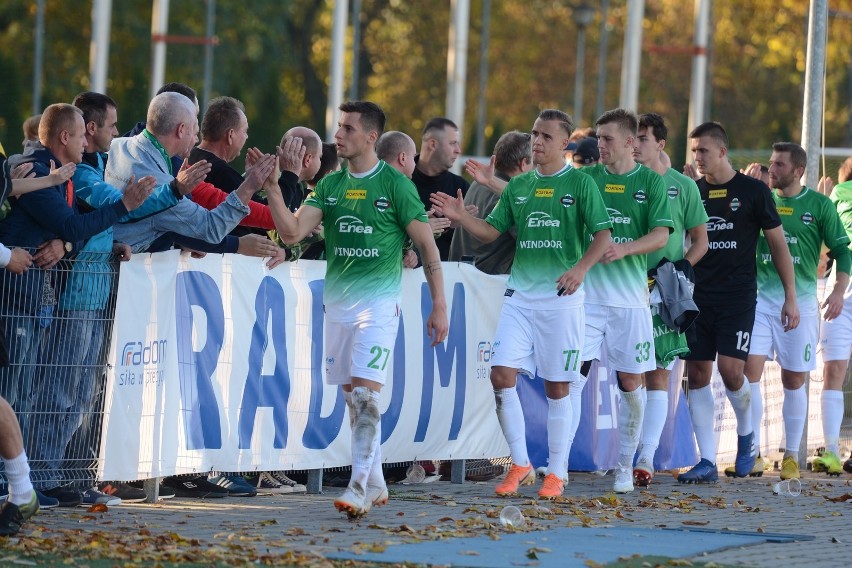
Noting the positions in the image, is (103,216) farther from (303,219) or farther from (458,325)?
(458,325)

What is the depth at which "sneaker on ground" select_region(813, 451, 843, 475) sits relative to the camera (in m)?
13.8

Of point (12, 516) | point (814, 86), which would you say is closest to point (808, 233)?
point (814, 86)

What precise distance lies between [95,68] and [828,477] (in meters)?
18.1

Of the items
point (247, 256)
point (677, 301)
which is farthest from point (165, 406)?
point (677, 301)

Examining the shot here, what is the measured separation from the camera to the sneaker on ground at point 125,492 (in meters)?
9.81

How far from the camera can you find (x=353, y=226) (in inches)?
373

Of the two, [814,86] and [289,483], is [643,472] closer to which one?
[289,483]

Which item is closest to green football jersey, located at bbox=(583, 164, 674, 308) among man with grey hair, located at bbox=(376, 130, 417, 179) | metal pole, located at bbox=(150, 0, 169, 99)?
man with grey hair, located at bbox=(376, 130, 417, 179)

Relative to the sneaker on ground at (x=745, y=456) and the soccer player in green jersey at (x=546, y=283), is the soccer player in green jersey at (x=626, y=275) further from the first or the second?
the sneaker on ground at (x=745, y=456)

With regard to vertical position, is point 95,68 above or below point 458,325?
above

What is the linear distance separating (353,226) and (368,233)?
97 millimetres

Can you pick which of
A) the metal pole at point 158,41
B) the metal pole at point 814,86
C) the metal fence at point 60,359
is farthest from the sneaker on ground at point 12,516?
the metal pole at point 158,41

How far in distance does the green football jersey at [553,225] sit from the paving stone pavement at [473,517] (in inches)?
55.3

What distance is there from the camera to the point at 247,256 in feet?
33.7
